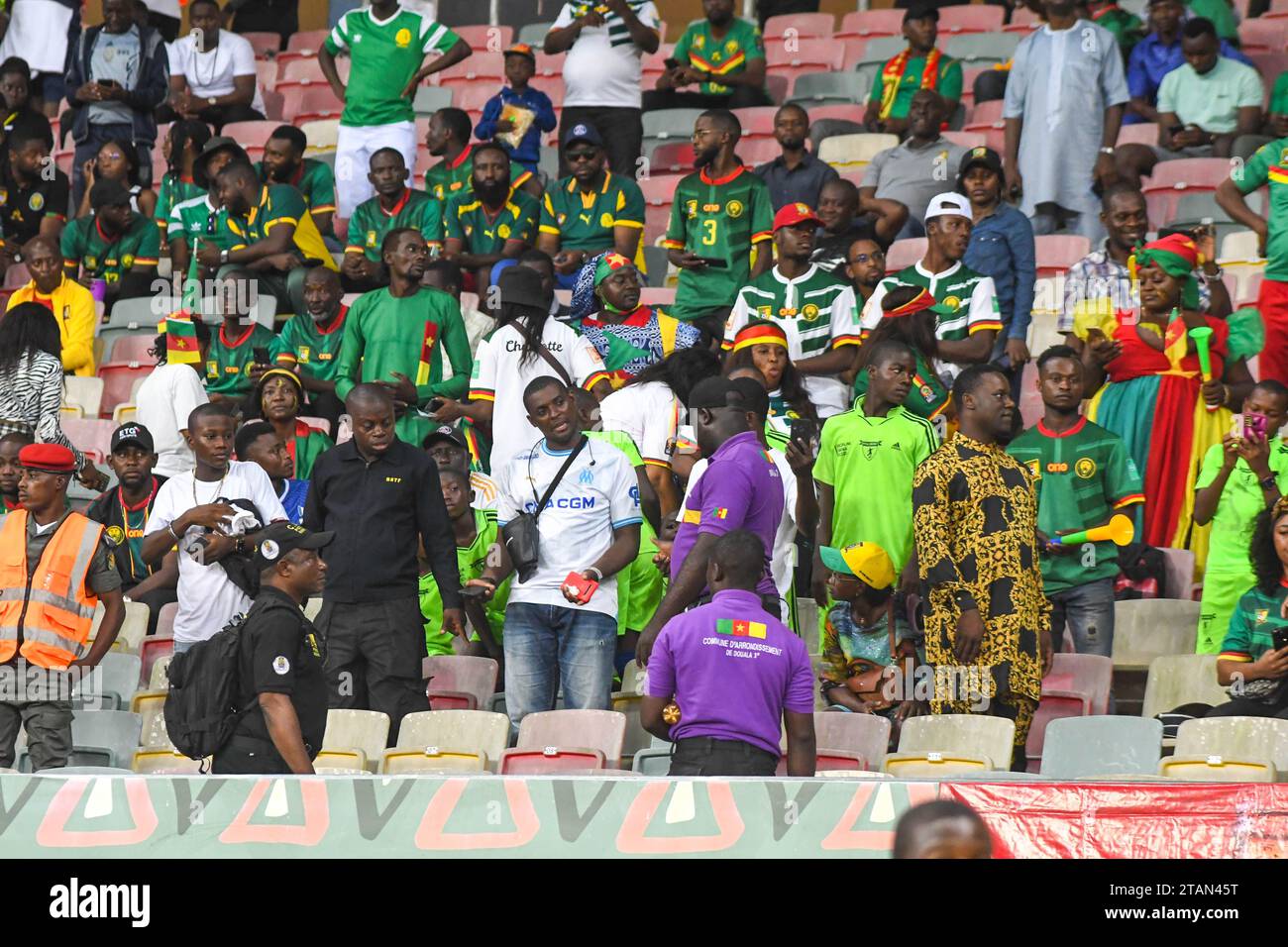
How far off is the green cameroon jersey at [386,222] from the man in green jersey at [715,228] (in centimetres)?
156

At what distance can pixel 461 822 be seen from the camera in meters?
5.78

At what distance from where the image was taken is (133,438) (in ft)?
33.1

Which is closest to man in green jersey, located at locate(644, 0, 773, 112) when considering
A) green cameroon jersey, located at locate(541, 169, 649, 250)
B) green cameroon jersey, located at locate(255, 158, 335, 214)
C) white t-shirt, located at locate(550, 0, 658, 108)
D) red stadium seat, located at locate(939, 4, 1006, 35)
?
white t-shirt, located at locate(550, 0, 658, 108)

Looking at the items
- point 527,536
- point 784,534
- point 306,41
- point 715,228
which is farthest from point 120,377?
point 784,534

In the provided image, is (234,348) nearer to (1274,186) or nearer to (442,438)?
(442,438)

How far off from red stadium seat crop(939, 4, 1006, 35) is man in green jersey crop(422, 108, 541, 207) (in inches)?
146

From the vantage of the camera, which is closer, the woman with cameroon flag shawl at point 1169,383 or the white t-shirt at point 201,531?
the white t-shirt at point 201,531

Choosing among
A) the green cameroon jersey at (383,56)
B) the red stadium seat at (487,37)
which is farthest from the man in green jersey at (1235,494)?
the red stadium seat at (487,37)

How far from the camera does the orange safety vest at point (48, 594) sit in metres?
8.05

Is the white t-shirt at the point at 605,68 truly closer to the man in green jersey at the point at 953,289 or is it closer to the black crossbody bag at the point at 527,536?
the man in green jersey at the point at 953,289

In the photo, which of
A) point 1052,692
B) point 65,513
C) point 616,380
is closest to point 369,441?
point 65,513

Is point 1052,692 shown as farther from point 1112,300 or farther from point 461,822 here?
point 461,822

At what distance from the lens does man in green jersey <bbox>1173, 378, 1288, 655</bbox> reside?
8828 millimetres

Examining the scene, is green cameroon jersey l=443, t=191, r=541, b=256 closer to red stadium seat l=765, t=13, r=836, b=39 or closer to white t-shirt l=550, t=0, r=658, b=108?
white t-shirt l=550, t=0, r=658, b=108
